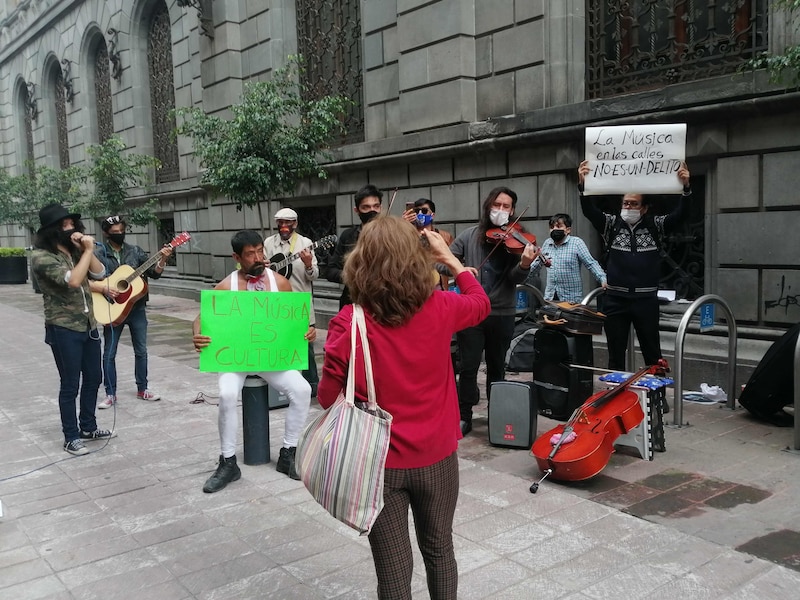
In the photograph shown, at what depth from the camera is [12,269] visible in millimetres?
27984

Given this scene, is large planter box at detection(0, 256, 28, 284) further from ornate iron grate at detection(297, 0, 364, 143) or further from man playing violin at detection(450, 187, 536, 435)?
man playing violin at detection(450, 187, 536, 435)

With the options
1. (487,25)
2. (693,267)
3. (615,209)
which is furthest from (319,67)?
(693,267)

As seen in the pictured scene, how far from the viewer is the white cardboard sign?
5.79 m

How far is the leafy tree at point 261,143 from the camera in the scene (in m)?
10.2

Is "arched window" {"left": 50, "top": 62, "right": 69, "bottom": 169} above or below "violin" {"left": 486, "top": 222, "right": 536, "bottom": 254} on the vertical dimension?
above

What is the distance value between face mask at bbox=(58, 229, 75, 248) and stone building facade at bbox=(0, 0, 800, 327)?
18.6 ft

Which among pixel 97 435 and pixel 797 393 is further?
pixel 97 435

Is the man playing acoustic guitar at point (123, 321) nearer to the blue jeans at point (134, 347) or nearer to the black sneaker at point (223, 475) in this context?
the blue jeans at point (134, 347)

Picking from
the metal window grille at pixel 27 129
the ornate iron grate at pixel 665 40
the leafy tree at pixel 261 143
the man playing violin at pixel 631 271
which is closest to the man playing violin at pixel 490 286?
the man playing violin at pixel 631 271

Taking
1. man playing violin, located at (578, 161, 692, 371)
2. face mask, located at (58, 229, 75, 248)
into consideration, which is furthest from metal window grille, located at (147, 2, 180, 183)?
man playing violin, located at (578, 161, 692, 371)

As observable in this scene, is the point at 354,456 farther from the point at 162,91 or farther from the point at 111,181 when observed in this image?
the point at 162,91

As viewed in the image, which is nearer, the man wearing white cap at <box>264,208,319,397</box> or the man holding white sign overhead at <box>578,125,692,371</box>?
the man holding white sign overhead at <box>578,125,692,371</box>

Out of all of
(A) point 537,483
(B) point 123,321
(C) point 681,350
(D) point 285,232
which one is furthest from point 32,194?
(A) point 537,483

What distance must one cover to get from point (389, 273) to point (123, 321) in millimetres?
5871
